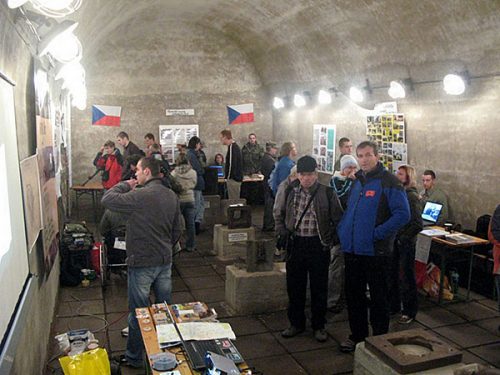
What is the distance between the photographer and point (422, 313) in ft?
20.7

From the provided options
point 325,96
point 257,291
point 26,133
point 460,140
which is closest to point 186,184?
point 257,291

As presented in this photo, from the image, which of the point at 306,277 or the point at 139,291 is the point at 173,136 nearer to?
the point at 306,277

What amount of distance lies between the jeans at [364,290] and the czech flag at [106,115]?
9.57m

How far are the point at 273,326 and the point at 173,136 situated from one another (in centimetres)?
883

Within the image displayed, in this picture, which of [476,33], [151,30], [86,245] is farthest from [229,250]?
[151,30]

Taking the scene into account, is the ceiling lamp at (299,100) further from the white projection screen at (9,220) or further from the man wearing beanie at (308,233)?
the white projection screen at (9,220)

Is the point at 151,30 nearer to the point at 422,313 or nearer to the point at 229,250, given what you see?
the point at 229,250

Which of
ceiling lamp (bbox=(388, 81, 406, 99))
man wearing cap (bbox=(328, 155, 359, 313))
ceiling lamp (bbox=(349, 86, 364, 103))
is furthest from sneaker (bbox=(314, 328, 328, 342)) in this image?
ceiling lamp (bbox=(349, 86, 364, 103))

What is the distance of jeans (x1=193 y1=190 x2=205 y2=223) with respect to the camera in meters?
9.75

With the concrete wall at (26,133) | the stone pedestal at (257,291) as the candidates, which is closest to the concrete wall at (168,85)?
the stone pedestal at (257,291)

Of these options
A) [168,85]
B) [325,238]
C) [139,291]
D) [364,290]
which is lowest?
[364,290]

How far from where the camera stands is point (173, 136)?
13.8 meters

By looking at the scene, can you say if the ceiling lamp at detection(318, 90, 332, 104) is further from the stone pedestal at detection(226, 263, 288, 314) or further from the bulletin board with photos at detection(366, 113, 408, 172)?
the stone pedestal at detection(226, 263, 288, 314)

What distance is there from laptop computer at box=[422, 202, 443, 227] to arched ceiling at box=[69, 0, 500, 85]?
2.04 m
